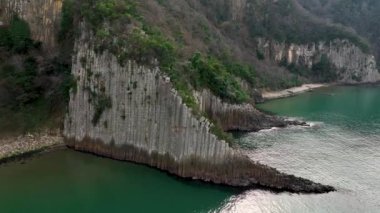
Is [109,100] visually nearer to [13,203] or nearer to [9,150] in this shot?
[9,150]

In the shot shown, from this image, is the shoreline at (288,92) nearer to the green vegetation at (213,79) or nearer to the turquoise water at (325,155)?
the turquoise water at (325,155)

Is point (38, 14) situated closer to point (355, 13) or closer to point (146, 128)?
point (146, 128)

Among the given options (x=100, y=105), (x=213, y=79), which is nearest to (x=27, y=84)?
(x=100, y=105)

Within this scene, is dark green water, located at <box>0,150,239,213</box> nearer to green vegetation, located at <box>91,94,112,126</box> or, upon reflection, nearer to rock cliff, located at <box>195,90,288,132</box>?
green vegetation, located at <box>91,94,112,126</box>

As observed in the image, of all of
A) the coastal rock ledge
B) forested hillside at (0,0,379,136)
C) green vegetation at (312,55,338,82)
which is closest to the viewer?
the coastal rock ledge

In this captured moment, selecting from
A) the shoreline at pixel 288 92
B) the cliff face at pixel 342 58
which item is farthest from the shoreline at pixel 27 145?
the cliff face at pixel 342 58

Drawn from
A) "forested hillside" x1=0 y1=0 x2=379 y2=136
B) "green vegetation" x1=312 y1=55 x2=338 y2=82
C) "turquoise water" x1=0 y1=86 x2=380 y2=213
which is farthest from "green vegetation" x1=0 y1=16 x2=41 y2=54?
"green vegetation" x1=312 y1=55 x2=338 y2=82
